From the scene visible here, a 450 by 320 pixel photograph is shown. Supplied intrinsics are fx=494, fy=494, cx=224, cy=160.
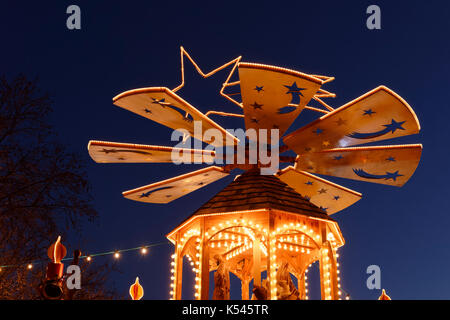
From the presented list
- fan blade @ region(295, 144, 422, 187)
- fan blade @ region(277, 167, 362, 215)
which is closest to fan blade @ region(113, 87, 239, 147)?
fan blade @ region(295, 144, 422, 187)

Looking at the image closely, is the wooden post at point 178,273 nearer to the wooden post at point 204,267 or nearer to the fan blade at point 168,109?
the wooden post at point 204,267

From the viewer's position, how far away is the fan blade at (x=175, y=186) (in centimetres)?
1187

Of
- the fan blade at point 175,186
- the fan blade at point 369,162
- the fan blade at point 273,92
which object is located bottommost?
the fan blade at point 175,186

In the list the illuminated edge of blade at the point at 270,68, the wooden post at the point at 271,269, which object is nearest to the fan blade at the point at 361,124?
the illuminated edge of blade at the point at 270,68

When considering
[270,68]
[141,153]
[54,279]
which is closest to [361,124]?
[270,68]

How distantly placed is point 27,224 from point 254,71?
270 inches

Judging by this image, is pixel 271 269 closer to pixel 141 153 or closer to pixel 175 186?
pixel 175 186

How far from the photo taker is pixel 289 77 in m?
9.05

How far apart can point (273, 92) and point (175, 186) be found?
162 inches

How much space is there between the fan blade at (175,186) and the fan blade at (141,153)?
1.23 ft

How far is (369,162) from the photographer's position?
36.8 ft
